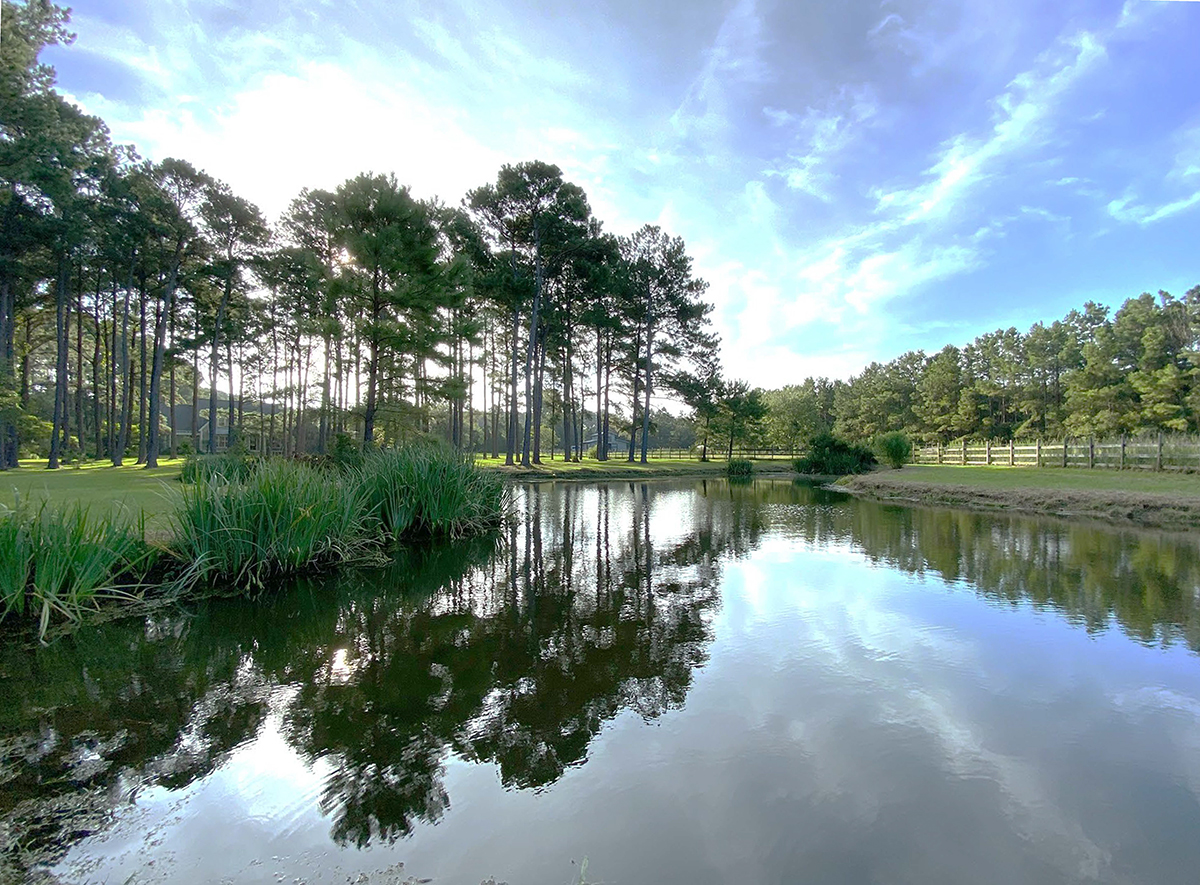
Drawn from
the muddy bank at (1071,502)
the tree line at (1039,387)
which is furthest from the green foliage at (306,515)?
the tree line at (1039,387)

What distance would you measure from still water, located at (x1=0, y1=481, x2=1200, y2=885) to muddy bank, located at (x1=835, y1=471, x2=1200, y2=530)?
21.2 feet

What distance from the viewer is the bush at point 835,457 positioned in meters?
29.7

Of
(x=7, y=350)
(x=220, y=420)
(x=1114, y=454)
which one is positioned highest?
(x=7, y=350)

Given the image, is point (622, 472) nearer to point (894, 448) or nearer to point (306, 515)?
point (894, 448)

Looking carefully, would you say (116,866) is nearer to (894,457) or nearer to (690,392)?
(894,457)

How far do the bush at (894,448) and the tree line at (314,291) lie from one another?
1101cm

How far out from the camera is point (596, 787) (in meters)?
2.57

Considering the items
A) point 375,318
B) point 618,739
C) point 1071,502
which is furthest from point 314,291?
point 1071,502

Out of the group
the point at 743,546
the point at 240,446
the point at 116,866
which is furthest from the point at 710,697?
the point at 240,446

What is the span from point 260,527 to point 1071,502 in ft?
52.3

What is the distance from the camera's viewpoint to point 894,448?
92.7ft

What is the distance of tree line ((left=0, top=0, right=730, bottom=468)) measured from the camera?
17484 mm

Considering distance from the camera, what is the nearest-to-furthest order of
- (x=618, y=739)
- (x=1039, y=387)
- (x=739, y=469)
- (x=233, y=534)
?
1. (x=618, y=739)
2. (x=233, y=534)
3. (x=739, y=469)
4. (x=1039, y=387)

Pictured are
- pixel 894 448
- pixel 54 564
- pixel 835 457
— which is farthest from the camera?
pixel 835 457
